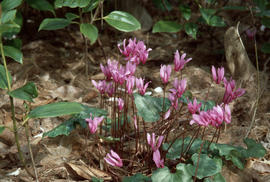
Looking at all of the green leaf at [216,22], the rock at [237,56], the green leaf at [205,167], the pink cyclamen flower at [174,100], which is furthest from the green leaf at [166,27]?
the green leaf at [205,167]

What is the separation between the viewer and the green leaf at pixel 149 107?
168 centimetres

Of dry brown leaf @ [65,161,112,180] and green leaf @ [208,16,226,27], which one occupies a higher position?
green leaf @ [208,16,226,27]

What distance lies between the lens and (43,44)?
125 inches

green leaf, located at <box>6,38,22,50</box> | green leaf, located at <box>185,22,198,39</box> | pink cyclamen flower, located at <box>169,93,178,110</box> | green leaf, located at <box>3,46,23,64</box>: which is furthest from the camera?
green leaf, located at <box>6,38,22,50</box>

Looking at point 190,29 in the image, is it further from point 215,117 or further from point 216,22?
point 215,117

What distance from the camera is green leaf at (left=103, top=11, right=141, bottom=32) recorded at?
80.3 inches

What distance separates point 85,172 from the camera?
174 cm

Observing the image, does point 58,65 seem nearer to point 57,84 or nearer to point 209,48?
point 57,84

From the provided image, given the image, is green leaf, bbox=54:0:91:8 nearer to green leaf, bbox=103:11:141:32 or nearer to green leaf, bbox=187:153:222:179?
green leaf, bbox=103:11:141:32

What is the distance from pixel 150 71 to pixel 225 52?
600 mm

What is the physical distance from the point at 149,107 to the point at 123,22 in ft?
1.97

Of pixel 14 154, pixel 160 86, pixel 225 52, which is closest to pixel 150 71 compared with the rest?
pixel 160 86

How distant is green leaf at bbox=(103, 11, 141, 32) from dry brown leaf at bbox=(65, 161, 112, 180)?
2.60 feet

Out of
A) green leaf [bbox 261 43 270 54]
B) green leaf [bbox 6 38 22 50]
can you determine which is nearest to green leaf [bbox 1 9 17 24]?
green leaf [bbox 6 38 22 50]
